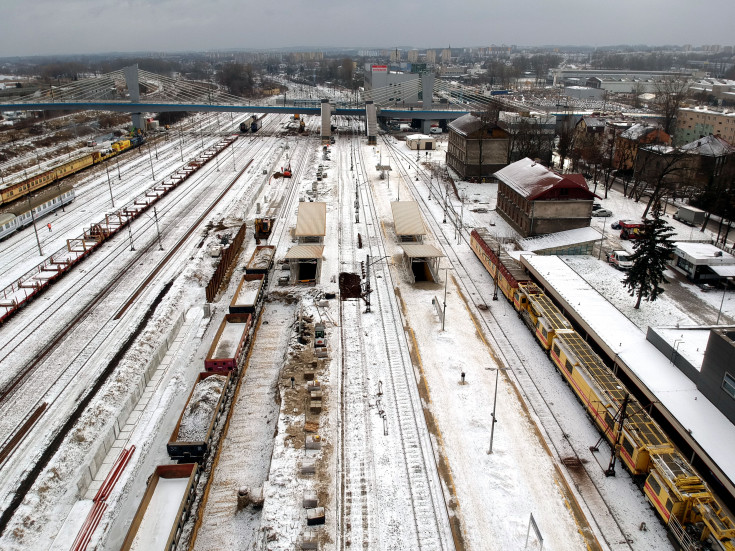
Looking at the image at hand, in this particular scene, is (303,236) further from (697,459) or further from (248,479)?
(697,459)

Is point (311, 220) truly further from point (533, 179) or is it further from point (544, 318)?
point (544, 318)

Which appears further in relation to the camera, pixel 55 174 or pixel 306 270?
pixel 55 174

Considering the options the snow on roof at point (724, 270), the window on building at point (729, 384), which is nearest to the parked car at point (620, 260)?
the snow on roof at point (724, 270)

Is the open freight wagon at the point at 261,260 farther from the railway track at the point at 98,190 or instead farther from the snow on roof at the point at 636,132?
the snow on roof at the point at 636,132

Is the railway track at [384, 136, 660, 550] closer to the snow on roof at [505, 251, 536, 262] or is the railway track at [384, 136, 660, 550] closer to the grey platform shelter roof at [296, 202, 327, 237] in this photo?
the snow on roof at [505, 251, 536, 262]

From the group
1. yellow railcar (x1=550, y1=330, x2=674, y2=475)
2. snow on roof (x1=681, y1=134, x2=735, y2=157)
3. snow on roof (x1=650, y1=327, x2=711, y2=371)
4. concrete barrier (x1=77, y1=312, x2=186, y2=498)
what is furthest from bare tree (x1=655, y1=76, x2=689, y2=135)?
concrete barrier (x1=77, y1=312, x2=186, y2=498)

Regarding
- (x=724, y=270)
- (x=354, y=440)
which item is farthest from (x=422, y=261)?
(x=724, y=270)
